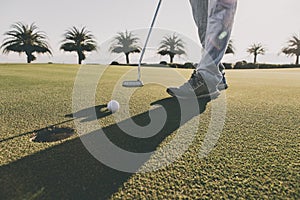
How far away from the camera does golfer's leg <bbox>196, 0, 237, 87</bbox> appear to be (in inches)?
73.5

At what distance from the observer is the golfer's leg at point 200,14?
92.1 inches

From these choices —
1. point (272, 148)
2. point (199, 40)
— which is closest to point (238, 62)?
point (199, 40)

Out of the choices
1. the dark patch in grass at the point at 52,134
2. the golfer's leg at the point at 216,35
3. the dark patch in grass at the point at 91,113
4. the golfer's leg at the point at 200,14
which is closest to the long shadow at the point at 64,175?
the dark patch in grass at the point at 52,134

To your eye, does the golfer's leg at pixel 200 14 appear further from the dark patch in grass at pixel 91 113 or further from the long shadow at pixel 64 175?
the long shadow at pixel 64 175

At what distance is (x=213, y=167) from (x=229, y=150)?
0.56 ft

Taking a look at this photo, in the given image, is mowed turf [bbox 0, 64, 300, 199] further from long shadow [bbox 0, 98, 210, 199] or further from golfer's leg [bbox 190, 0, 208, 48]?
golfer's leg [bbox 190, 0, 208, 48]

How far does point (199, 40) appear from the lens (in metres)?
2.47

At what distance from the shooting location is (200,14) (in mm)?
2377

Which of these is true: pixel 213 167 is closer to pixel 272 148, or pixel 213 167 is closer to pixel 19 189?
pixel 272 148

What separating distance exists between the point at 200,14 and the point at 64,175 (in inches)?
83.1

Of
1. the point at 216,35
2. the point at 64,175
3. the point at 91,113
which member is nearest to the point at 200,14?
the point at 216,35

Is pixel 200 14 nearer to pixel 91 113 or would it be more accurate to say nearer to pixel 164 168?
pixel 91 113

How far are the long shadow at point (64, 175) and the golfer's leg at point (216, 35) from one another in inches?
43.8

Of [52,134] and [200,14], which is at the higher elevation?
[200,14]
